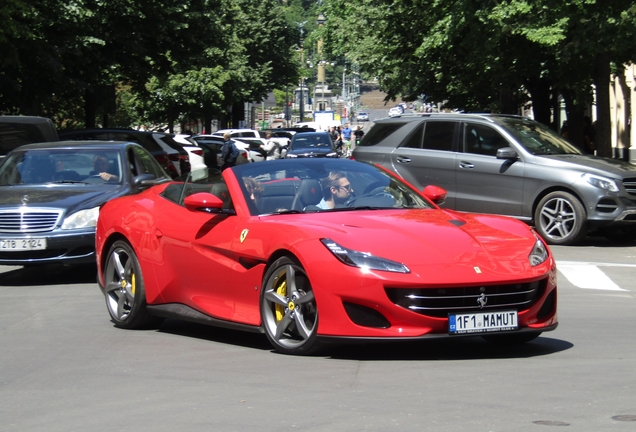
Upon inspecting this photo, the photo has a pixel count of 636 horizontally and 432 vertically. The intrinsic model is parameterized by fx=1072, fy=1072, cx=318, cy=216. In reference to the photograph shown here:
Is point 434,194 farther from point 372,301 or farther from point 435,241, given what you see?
point 372,301

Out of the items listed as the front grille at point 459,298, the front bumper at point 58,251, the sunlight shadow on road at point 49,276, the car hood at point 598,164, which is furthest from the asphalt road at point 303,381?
the car hood at point 598,164

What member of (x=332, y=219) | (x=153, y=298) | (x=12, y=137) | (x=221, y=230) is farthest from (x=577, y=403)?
(x=12, y=137)

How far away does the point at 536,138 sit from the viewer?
16.6 m

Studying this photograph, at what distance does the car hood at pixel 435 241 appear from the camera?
261 inches

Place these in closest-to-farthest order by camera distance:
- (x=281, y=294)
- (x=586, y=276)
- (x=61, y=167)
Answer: (x=281, y=294), (x=586, y=276), (x=61, y=167)

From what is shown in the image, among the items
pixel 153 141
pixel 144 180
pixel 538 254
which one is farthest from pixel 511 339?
pixel 153 141

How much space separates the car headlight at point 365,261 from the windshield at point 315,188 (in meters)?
0.97

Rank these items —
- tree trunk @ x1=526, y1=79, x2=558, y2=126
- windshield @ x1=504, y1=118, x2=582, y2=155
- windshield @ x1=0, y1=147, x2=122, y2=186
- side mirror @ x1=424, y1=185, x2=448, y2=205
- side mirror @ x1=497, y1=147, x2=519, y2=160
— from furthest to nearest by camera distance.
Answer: tree trunk @ x1=526, y1=79, x2=558, y2=126
windshield @ x1=504, y1=118, x2=582, y2=155
side mirror @ x1=497, y1=147, x2=519, y2=160
windshield @ x1=0, y1=147, x2=122, y2=186
side mirror @ x1=424, y1=185, x2=448, y2=205

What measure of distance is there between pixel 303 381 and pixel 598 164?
34.4 feet

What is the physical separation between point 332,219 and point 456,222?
890 millimetres

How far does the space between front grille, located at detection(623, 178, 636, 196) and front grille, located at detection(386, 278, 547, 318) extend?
898 centimetres

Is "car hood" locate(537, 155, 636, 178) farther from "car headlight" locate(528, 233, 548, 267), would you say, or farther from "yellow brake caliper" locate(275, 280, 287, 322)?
"yellow brake caliper" locate(275, 280, 287, 322)

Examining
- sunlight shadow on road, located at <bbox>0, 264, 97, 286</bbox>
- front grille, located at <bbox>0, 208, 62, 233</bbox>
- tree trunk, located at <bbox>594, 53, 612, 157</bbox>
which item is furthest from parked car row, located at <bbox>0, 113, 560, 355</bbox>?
tree trunk, located at <bbox>594, 53, 612, 157</bbox>

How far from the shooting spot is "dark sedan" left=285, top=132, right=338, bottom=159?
125ft
